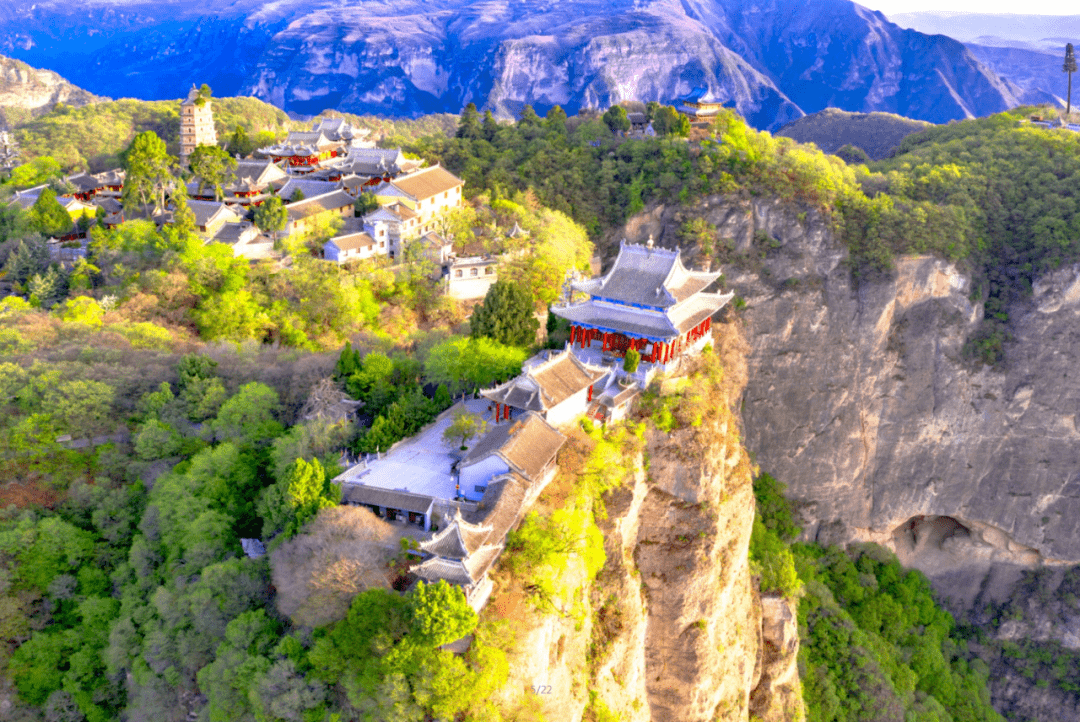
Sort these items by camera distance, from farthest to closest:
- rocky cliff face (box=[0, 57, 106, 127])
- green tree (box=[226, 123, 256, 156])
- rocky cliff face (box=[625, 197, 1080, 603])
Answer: rocky cliff face (box=[0, 57, 106, 127]) < green tree (box=[226, 123, 256, 156]) < rocky cliff face (box=[625, 197, 1080, 603])

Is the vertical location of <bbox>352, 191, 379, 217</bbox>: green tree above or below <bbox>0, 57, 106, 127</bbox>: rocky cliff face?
above

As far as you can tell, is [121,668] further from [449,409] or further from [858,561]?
[858,561]

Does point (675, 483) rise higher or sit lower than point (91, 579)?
higher

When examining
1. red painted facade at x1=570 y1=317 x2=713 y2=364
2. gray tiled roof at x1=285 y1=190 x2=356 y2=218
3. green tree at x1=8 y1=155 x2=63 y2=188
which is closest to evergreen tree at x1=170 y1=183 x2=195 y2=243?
gray tiled roof at x1=285 y1=190 x2=356 y2=218

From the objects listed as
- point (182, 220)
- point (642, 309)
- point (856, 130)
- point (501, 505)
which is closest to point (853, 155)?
point (856, 130)

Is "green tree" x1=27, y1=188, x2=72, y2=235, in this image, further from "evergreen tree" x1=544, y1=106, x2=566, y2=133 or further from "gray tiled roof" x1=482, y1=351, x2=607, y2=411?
"gray tiled roof" x1=482, y1=351, x2=607, y2=411

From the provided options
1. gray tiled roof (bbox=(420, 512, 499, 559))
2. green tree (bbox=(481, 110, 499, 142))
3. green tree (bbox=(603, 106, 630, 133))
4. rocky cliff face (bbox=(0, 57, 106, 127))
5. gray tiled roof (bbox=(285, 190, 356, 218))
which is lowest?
rocky cliff face (bbox=(0, 57, 106, 127))

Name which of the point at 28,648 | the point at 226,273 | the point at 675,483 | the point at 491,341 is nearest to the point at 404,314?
the point at 226,273
